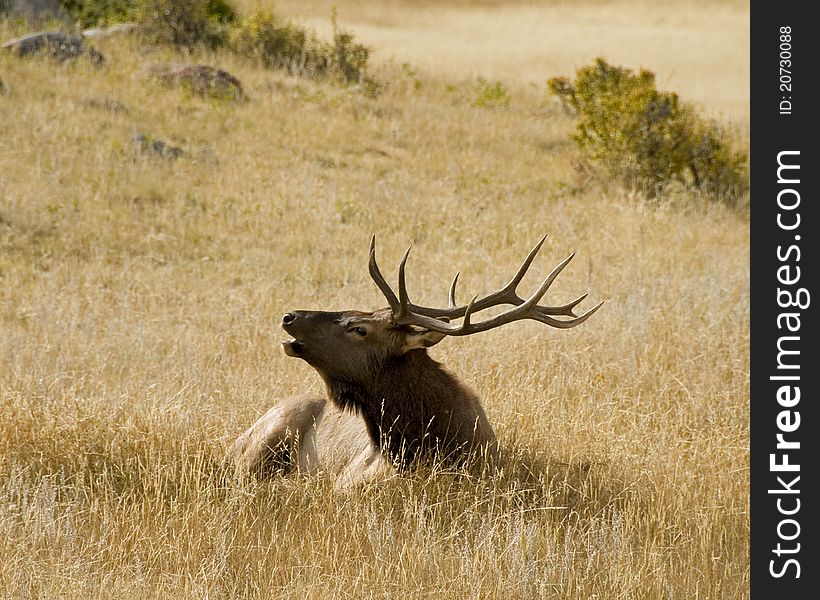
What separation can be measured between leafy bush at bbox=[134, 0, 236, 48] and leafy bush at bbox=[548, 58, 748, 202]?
8.27 meters

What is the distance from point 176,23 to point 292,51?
231 centimetres

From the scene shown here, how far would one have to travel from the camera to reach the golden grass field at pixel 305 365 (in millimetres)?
4891

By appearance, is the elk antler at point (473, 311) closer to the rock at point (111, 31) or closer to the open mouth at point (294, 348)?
the open mouth at point (294, 348)

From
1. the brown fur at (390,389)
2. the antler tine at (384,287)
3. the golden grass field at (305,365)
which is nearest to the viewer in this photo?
the golden grass field at (305,365)

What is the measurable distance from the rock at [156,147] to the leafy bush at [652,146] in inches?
239

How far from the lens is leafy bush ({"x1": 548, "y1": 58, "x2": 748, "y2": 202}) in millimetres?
15727

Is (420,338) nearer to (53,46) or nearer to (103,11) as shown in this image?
(53,46)

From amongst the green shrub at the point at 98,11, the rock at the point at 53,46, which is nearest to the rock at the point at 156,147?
the rock at the point at 53,46

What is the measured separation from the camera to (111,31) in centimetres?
2083

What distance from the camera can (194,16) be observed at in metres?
21.1

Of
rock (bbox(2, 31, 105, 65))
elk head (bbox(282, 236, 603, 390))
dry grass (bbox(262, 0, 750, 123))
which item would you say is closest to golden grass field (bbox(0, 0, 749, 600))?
rock (bbox(2, 31, 105, 65))

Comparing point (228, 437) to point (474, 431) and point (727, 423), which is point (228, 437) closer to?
point (474, 431)

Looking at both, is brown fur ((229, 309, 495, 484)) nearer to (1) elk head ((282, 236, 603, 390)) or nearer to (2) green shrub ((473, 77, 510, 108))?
(1) elk head ((282, 236, 603, 390))

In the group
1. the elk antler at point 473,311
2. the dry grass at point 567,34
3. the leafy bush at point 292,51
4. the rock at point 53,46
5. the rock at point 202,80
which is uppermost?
the dry grass at point 567,34
